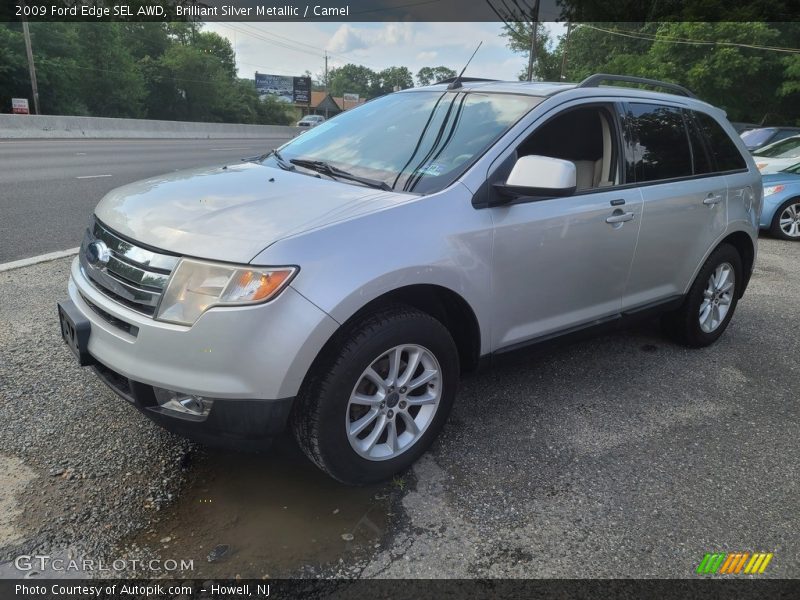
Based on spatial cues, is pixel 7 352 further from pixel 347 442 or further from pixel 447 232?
pixel 447 232

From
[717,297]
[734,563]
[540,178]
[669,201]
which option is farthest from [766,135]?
[734,563]

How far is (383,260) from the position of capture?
97.0 inches

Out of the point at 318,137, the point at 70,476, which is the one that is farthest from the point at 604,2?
the point at 70,476

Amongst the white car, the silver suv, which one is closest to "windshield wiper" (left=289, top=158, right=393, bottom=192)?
the silver suv

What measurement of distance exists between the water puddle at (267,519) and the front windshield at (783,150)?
449 inches

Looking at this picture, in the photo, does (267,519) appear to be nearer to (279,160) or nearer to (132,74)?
(279,160)

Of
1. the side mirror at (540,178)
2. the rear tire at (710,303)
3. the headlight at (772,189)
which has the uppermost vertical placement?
the side mirror at (540,178)

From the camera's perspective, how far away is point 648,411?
3.60m

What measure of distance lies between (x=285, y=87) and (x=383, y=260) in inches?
3252

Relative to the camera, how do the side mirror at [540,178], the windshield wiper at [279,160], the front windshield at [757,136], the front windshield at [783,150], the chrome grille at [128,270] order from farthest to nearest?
the front windshield at [757,136], the front windshield at [783,150], the windshield wiper at [279,160], the side mirror at [540,178], the chrome grille at [128,270]

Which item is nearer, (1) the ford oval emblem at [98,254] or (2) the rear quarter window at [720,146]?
(1) the ford oval emblem at [98,254]

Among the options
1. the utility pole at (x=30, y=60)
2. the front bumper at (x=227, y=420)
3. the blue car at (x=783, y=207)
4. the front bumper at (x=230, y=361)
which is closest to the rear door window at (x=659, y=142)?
the front bumper at (x=230, y=361)

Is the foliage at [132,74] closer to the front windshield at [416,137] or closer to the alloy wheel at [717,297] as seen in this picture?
the front windshield at [416,137]

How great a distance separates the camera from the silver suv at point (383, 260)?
7.39 ft
